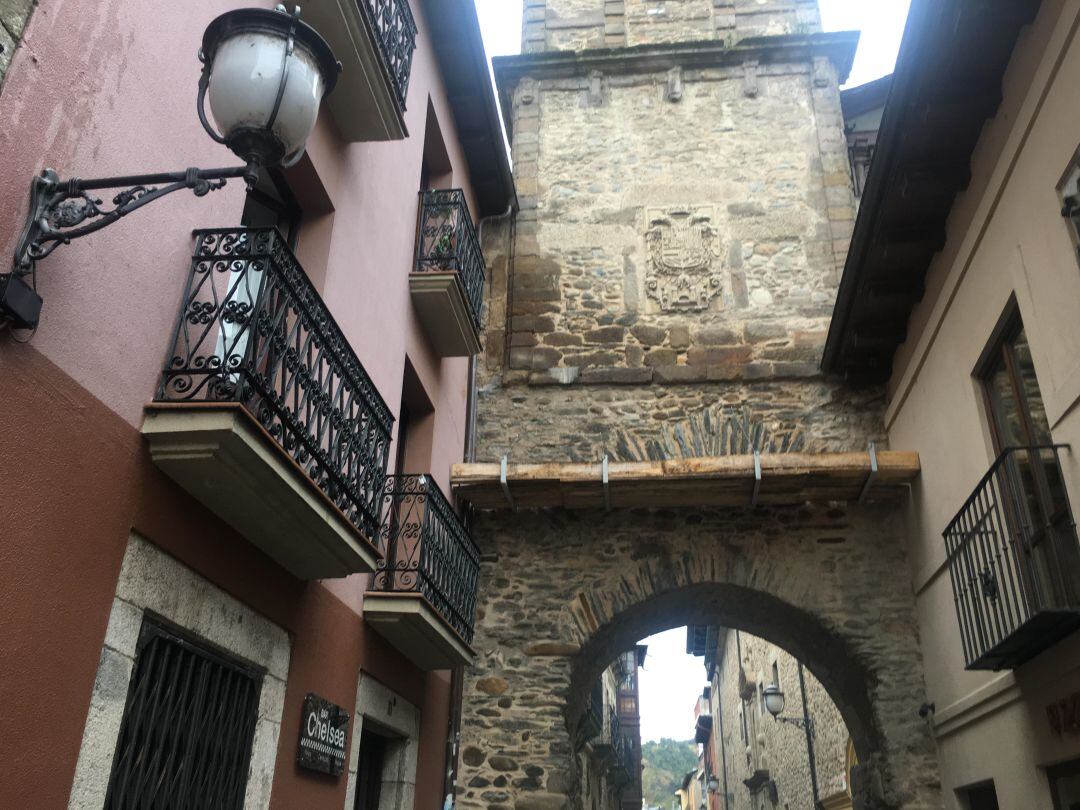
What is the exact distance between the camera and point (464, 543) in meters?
7.29

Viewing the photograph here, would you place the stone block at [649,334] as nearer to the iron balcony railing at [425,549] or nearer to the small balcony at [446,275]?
the small balcony at [446,275]

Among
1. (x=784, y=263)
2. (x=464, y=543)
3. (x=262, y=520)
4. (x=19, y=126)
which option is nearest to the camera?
(x=19, y=126)

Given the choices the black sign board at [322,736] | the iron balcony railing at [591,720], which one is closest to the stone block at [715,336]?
the iron balcony railing at [591,720]

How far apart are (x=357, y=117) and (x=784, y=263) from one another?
19.0 ft

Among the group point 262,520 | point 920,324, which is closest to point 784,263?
point 920,324

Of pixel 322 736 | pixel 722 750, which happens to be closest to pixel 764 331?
pixel 322 736

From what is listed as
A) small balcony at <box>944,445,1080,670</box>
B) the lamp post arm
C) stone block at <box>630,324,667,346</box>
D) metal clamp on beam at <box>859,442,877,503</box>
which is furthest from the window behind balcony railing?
the lamp post arm

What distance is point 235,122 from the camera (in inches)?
114

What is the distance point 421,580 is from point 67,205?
3.78 m

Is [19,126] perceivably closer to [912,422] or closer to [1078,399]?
[1078,399]

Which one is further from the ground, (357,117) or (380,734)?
(357,117)

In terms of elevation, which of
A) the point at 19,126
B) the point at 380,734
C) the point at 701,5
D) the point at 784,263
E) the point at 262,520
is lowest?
the point at 380,734

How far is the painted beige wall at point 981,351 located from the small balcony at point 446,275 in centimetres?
363

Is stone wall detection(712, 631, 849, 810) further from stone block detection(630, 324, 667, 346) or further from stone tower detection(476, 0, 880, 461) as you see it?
stone block detection(630, 324, 667, 346)
